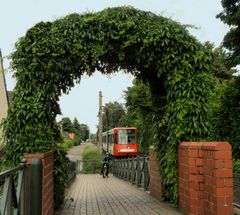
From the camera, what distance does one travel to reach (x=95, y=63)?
9.03m

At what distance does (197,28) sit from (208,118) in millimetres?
1860

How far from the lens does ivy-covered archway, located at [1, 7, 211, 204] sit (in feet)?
27.2

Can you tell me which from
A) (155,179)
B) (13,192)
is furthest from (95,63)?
(13,192)

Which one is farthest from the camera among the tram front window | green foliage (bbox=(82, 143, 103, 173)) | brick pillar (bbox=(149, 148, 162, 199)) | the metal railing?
the tram front window

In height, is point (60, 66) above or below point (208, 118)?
above

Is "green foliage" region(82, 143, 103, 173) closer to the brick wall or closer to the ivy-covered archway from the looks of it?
the ivy-covered archway

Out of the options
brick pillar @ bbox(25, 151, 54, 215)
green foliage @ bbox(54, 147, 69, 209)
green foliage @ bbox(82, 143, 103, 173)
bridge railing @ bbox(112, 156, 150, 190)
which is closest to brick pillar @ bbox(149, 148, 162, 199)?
bridge railing @ bbox(112, 156, 150, 190)

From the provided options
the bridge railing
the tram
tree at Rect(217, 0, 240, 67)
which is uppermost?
tree at Rect(217, 0, 240, 67)

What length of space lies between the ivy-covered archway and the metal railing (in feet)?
9.51

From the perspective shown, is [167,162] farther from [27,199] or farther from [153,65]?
[27,199]

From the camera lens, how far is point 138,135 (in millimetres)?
38844

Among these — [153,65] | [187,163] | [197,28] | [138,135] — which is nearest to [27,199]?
[187,163]

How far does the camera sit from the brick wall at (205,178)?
6.57 metres

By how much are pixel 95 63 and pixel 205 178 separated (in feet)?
10.8
